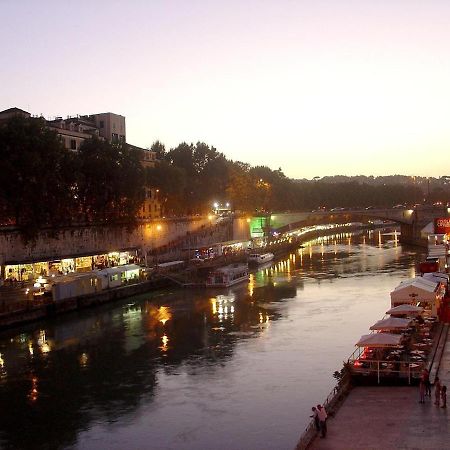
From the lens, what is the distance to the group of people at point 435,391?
15.2 m

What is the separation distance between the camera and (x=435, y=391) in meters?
15.8

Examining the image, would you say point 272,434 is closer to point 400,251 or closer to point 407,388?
point 407,388

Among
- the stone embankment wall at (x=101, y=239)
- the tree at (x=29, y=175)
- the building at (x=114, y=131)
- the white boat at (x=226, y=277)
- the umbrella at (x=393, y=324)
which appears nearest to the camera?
the umbrella at (x=393, y=324)

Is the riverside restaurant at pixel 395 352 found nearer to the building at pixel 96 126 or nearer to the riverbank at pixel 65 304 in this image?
the riverbank at pixel 65 304

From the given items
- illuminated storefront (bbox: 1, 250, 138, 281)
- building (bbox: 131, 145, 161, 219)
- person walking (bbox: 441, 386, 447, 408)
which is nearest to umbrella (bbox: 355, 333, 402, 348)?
person walking (bbox: 441, 386, 447, 408)

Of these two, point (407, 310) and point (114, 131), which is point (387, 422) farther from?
point (114, 131)

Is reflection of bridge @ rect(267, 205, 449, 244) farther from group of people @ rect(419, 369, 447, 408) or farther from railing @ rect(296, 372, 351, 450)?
group of people @ rect(419, 369, 447, 408)

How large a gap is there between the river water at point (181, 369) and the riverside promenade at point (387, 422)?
186 cm

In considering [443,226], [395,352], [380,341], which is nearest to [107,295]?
[395,352]

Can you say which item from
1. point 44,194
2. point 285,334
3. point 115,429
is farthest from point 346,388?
point 44,194

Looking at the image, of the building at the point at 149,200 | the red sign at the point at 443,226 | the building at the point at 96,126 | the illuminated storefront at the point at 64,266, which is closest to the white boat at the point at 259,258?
the building at the point at 149,200

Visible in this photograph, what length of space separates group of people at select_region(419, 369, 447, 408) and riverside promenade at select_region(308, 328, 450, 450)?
13 cm

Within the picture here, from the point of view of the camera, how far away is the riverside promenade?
523 inches

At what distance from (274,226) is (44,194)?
5300 cm
